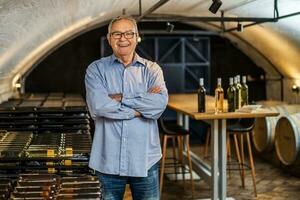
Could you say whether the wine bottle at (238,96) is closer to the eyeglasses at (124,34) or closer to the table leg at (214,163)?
the table leg at (214,163)

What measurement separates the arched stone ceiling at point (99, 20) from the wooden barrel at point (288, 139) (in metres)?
1.15

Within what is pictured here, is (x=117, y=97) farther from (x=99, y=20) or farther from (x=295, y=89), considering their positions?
(x=295, y=89)

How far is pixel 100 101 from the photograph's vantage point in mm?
2561

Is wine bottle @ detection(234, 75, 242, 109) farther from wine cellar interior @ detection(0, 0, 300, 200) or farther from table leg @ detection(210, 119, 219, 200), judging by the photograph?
wine cellar interior @ detection(0, 0, 300, 200)

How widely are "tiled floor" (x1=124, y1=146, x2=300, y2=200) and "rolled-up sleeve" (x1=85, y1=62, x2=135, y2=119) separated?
2.58 meters

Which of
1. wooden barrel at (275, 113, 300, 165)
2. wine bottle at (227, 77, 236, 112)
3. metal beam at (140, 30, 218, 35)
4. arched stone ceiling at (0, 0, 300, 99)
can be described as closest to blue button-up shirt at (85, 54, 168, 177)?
arched stone ceiling at (0, 0, 300, 99)

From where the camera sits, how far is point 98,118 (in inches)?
101

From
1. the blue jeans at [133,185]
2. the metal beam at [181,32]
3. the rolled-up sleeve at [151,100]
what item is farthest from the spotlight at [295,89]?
the blue jeans at [133,185]

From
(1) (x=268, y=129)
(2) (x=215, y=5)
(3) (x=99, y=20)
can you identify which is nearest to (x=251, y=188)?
(1) (x=268, y=129)

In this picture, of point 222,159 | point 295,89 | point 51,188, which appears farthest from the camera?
point 295,89

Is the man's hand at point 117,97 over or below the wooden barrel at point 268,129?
over

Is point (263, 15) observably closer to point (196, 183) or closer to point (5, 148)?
point (196, 183)

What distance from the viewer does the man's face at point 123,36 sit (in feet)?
8.02

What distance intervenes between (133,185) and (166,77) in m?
6.11
